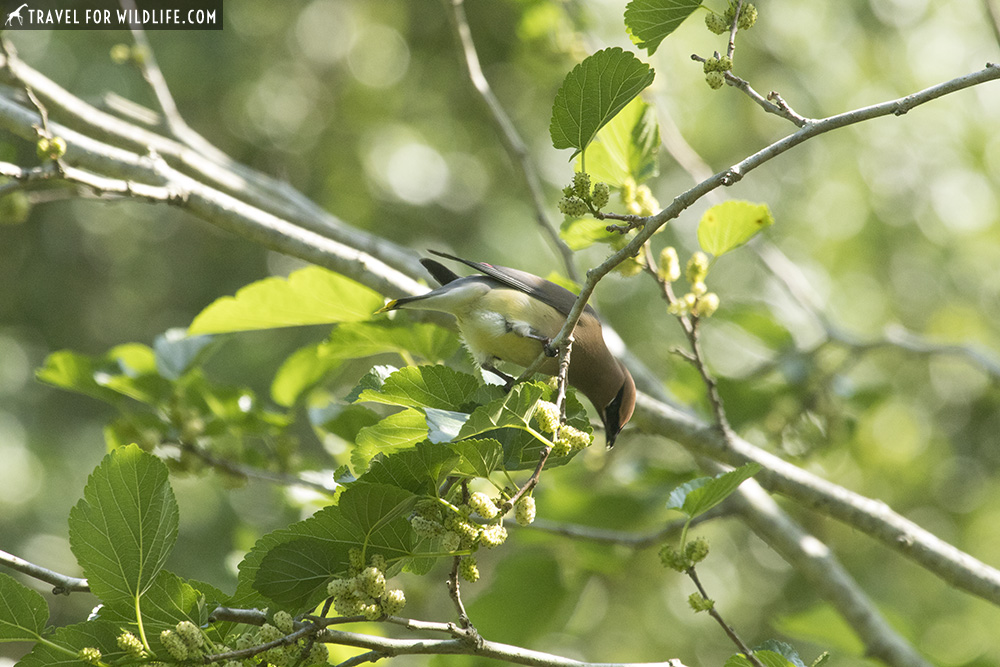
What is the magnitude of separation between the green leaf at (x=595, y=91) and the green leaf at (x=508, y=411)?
0.77 meters

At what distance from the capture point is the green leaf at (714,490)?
85.7 inches

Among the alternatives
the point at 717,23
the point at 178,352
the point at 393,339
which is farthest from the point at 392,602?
the point at 178,352

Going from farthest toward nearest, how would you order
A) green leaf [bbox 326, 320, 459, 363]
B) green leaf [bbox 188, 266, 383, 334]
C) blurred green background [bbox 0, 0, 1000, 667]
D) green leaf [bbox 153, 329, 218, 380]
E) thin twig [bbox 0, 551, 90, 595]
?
1. blurred green background [bbox 0, 0, 1000, 667]
2. green leaf [bbox 153, 329, 218, 380]
3. green leaf [bbox 326, 320, 459, 363]
4. green leaf [bbox 188, 266, 383, 334]
5. thin twig [bbox 0, 551, 90, 595]

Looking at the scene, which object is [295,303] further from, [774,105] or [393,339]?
[774,105]

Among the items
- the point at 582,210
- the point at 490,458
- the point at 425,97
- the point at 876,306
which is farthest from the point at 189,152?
the point at 876,306

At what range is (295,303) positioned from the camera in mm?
3322

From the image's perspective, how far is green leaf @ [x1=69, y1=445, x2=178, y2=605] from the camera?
2.00m

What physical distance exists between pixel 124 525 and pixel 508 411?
3.11 feet

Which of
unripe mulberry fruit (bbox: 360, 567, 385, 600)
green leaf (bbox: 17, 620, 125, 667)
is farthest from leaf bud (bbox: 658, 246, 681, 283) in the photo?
green leaf (bbox: 17, 620, 125, 667)

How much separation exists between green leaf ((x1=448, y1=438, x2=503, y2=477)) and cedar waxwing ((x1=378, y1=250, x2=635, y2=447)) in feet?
4.45

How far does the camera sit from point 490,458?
1.95 metres

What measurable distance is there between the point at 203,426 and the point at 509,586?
168 cm

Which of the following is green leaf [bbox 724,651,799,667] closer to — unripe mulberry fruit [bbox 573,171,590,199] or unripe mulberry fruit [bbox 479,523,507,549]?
unripe mulberry fruit [bbox 479,523,507,549]

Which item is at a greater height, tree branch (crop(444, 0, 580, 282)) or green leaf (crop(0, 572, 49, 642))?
tree branch (crop(444, 0, 580, 282))
